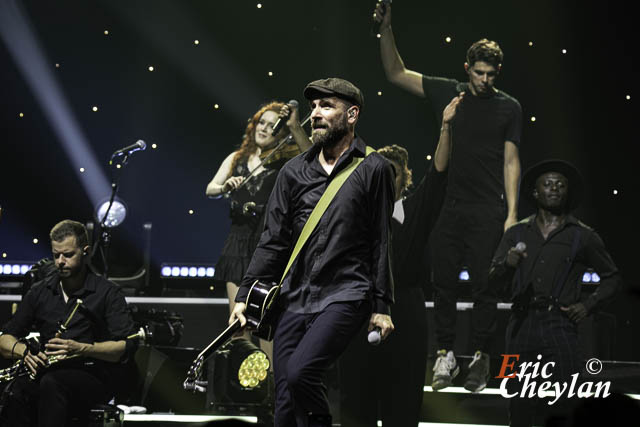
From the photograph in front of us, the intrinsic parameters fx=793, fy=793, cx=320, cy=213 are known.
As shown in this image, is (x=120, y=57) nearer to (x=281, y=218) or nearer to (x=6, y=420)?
(x=6, y=420)

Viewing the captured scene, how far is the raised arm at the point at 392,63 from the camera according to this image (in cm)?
745

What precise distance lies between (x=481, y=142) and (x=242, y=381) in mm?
2981

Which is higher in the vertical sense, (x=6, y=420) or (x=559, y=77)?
(x=559, y=77)

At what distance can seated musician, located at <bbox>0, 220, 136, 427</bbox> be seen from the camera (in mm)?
4840

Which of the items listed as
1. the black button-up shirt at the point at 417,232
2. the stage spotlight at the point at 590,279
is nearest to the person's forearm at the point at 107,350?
the black button-up shirt at the point at 417,232

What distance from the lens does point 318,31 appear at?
8.42m

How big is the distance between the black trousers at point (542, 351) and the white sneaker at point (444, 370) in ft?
1.50

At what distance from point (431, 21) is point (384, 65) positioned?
0.84 meters

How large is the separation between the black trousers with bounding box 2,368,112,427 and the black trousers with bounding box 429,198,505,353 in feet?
8.46

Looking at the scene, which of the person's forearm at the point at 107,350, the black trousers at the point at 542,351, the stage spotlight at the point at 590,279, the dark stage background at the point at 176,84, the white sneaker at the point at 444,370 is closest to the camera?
the person's forearm at the point at 107,350

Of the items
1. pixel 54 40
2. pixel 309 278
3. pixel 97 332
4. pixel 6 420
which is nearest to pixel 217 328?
pixel 97 332

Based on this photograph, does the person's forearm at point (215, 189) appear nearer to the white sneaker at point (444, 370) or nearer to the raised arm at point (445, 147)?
the white sneaker at point (444, 370)

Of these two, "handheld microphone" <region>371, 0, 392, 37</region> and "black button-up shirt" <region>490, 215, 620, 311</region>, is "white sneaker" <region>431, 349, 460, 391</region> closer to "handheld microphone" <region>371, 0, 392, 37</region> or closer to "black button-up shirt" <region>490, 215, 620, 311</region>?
"black button-up shirt" <region>490, 215, 620, 311</region>
